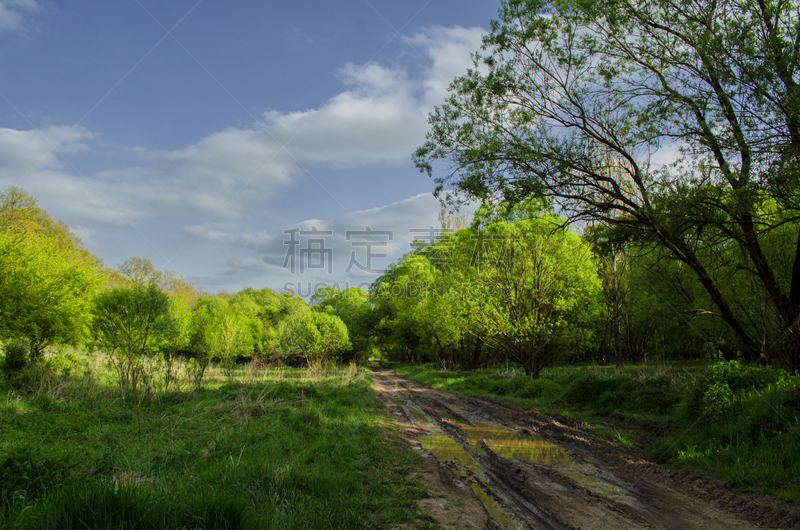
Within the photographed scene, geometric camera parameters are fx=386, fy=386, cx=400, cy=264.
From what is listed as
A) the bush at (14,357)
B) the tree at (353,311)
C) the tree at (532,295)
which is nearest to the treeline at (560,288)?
the tree at (532,295)

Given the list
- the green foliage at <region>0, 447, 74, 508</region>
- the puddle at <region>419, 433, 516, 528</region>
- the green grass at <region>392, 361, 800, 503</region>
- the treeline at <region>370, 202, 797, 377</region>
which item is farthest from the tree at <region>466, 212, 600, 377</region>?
the green foliage at <region>0, 447, 74, 508</region>

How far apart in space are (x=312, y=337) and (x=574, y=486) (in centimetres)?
2815

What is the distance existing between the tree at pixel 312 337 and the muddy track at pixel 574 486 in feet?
74.9

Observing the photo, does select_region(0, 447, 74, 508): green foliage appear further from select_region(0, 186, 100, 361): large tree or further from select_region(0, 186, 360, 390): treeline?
select_region(0, 186, 100, 361): large tree

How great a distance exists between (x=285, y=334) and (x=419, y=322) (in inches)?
449

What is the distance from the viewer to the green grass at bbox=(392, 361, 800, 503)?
547cm

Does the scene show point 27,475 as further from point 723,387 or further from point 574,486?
point 723,387

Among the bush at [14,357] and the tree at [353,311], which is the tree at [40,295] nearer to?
the bush at [14,357]

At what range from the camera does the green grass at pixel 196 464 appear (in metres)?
3.30

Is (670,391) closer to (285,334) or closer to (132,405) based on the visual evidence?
(132,405)

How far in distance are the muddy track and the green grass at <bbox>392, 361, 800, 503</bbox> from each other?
0.47 m

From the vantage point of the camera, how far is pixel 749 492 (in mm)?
5070

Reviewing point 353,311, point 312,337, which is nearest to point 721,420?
point 312,337

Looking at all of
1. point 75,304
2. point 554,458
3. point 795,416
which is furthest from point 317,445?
point 75,304
